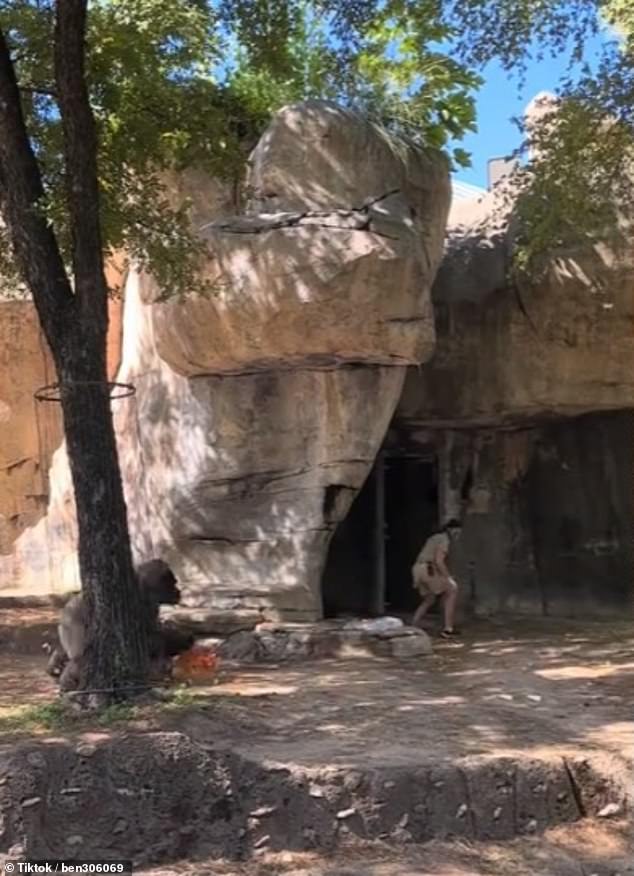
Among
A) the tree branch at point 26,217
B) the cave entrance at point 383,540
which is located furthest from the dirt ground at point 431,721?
the tree branch at point 26,217

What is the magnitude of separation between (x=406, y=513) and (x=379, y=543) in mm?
2315

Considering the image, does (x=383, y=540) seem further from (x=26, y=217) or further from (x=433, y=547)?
(x=26, y=217)

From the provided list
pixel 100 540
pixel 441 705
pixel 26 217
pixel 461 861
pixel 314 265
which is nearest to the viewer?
pixel 461 861

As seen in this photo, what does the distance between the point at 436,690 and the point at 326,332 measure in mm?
3575

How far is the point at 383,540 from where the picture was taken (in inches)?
506

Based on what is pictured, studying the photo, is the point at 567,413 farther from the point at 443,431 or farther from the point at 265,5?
the point at 265,5

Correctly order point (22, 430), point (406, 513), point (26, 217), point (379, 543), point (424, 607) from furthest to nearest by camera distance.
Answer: point (22, 430) → point (406, 513) → point (379, 543) → point (424, 607) → point (26, 217)

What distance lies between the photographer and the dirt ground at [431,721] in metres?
5.57

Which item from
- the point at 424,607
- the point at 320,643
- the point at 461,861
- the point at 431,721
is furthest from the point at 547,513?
the point at 461,861

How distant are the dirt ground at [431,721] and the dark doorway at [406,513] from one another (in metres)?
3.78

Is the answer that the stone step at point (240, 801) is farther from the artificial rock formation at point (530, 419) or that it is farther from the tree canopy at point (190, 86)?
the artificial rock formation at point (530, 419)

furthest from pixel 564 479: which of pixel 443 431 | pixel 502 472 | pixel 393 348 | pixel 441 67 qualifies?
pixel 441 67

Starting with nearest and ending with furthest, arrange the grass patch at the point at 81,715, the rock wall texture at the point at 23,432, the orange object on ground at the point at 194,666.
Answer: the grass patch at the point at 81,715 → the orange object on ground at the point at 194,666 → the rock wall texture at the point at 23,432

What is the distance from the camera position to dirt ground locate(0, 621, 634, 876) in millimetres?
5574
